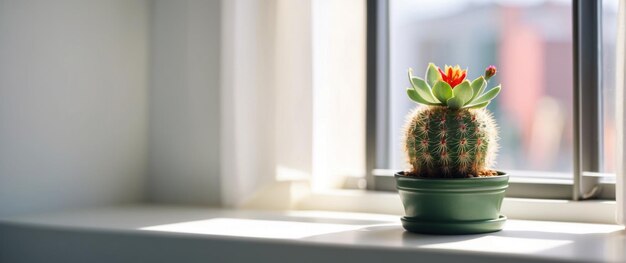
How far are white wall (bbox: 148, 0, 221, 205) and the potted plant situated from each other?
72cm

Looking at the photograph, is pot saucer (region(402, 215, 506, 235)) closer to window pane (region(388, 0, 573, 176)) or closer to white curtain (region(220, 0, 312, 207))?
window pane (region(388, 0, 573, 176))

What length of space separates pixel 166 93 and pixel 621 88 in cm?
124

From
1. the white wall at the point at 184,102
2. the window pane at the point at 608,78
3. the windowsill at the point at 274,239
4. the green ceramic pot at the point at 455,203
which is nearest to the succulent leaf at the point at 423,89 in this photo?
the green ceramic pot at the point at 455,203

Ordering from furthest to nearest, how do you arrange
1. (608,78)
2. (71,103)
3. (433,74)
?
1. (71,103)
2. (608,78)
3. (433,74)

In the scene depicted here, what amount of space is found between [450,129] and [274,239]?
415 millimetres

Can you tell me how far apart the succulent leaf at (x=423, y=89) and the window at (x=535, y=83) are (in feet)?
1.22

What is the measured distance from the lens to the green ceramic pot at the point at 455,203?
56.2 inches

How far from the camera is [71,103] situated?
1.90 m

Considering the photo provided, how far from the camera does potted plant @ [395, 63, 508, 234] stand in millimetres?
1432

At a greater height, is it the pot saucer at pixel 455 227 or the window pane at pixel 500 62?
the window pane at pixel 500 62

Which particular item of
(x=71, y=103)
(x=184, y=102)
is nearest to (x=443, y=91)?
(x=184, y=102)

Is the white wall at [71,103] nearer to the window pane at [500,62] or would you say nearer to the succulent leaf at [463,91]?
the window pane at [500,62]

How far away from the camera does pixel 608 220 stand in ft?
5.35

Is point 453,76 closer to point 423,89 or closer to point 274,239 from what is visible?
point 423,89
